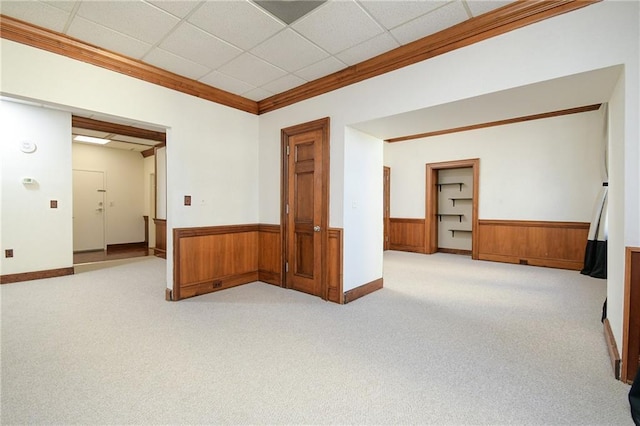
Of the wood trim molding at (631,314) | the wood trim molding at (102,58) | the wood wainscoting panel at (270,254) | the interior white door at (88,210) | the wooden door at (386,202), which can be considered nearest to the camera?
the wood trim molding at (631,314)

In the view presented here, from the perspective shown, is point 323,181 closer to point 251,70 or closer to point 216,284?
point 251,70

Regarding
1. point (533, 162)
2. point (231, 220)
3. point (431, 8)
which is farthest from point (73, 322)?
point (533, 162)

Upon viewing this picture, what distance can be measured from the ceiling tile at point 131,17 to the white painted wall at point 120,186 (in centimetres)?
614

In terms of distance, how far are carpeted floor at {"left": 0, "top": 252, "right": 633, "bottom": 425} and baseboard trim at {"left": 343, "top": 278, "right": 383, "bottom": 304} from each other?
13cm

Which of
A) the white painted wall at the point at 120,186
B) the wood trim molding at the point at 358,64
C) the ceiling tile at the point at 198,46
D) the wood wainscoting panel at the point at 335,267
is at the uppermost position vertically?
the ceiling tile at the point at 198,46

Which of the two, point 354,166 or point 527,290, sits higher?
point 354,166

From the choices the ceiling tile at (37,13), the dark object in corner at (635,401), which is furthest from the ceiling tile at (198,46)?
the dark object in corner at (635,401)

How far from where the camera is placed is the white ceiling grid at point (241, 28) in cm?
239

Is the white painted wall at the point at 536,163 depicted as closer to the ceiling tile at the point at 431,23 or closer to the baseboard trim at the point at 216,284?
the ceiling tile at the point at 431,23

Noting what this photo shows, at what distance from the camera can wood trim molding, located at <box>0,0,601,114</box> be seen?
233 centimetres

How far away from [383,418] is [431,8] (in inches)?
117

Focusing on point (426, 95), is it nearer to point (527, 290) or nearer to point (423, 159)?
point (527, 290)

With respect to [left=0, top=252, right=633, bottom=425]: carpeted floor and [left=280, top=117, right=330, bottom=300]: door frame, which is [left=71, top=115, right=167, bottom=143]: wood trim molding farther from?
[left=0, top=252, right=633, bottom=425]: carpeted floor

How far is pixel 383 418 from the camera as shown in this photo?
5.43 ft
